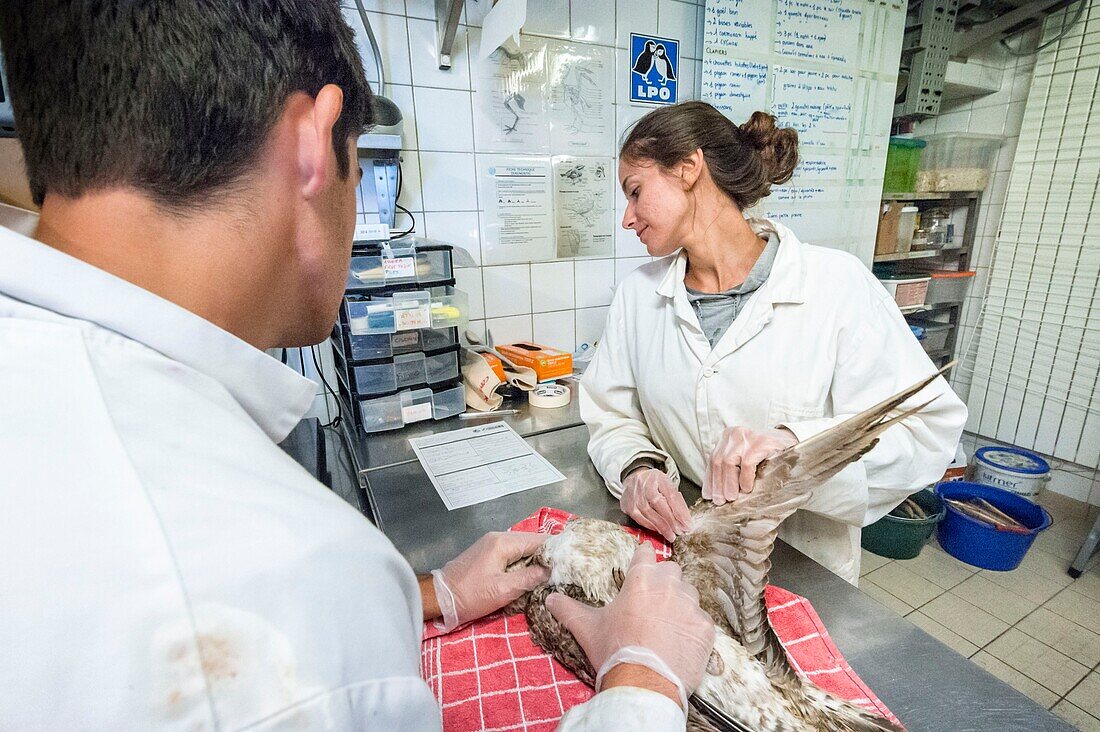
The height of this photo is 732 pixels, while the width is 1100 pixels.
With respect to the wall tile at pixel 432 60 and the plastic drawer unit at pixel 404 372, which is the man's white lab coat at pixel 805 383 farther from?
the wall tile at pixel 432 60

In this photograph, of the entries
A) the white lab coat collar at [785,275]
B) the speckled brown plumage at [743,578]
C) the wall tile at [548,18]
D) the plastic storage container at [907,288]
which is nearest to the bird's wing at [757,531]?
the speckled brown plumage at [743,578]

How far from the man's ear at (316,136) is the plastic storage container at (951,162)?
3.58 m

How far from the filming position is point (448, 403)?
1865mm

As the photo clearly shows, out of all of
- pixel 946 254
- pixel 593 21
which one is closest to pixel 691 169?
pixel 593 21

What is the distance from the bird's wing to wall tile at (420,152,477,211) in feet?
5.28

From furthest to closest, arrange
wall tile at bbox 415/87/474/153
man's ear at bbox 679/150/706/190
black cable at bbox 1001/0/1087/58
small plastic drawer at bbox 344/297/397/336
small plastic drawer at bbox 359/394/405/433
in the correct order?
black cable at bbox 1001/0/1087/58
wall tile at bbox 415/87/474/153
small plastic drawer at bbox 359/394/405/433
small plastic drawer at bbox 344/297/397/336
man's ear at bbox 679/150/706/190

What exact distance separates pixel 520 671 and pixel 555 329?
173 centimetres

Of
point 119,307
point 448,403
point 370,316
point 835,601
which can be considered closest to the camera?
point 119,307

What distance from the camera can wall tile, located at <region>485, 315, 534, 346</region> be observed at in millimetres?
2293

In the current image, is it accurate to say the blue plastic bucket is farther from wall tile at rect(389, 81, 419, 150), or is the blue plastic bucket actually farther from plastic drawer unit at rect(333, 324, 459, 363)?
wall tile at rect(389, 81, 419, 150)

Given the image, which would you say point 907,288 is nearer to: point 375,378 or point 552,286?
point 552,286

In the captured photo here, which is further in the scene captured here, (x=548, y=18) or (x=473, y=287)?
(x=473, y=287)

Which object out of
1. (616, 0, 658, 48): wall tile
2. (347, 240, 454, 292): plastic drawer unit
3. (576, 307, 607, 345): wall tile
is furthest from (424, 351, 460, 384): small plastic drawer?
(616, 0, 658, 48): wall tile

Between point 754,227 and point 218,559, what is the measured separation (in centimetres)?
150
